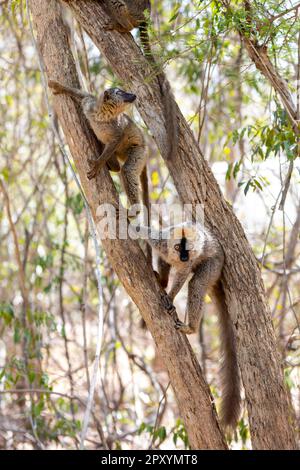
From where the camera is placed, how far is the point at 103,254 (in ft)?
28.4

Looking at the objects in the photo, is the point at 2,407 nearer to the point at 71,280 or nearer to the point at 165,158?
the point at 71,280

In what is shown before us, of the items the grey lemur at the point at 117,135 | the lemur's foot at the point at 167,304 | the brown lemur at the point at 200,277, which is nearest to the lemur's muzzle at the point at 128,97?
the grey lemur at the point at 117,135

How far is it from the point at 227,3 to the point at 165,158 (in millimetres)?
1435

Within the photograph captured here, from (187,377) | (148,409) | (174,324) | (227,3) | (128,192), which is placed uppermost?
(227,3)

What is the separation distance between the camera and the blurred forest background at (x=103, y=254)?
6.36 m

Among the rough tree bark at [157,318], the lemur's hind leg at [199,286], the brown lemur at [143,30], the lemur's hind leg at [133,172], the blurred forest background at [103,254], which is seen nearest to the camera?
the rough tree bark at [157,318]

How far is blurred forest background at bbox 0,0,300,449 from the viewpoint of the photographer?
636 cm

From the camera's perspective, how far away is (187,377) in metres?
4.83

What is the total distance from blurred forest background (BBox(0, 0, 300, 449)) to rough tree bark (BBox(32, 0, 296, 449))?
447mm

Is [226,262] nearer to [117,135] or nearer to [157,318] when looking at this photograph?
[157,318]

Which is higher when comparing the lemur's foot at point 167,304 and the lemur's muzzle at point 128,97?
the lemur's muzzle at point 128,97

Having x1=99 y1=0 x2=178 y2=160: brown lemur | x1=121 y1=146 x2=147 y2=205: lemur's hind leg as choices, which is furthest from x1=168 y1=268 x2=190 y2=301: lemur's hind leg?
x1=99 y1=0 x2=178 y2=160: brown lemur

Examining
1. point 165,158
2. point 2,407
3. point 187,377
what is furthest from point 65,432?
point 165,158

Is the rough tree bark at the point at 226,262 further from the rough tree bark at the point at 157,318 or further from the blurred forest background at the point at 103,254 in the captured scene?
the blurred forest background at the point at 103,254
